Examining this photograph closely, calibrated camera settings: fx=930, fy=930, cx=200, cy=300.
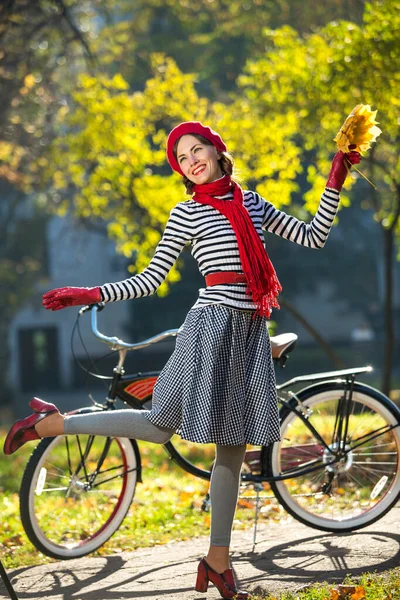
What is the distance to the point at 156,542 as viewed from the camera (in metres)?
5.05

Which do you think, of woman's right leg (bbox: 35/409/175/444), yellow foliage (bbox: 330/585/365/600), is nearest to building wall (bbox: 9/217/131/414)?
woman's right leg (bbox: 35/409/175/444)


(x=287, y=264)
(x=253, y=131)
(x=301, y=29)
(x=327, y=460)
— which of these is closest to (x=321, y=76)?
(x=253, y=131)

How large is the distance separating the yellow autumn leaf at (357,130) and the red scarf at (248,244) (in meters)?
0.48

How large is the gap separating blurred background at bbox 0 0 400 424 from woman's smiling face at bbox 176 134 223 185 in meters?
1.57

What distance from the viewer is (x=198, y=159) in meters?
3.93

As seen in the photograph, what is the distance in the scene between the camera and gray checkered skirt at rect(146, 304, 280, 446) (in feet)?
12.6

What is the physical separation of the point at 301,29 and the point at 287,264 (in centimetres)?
1389

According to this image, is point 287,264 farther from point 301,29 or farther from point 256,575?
point 256,575

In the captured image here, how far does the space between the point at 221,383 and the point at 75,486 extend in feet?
4.13

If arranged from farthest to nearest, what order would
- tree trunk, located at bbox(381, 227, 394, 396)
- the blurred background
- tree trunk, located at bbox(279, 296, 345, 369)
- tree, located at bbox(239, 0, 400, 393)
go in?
tree trunk, located at bbox(279, 296, 345, 369)
tree trunk, located at bbox(381, 227, 394, 396)
the blurred background
tree, located at bbox(239, 0, 400, 393)

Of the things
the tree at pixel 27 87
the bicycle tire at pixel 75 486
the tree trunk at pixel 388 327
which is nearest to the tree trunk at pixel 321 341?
the tree trunk at pixel 388 327

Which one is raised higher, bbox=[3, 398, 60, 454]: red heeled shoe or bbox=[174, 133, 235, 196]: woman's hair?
bbox=[174, 133, 235, 196]: woman's hair

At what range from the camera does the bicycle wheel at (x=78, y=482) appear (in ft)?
14.7

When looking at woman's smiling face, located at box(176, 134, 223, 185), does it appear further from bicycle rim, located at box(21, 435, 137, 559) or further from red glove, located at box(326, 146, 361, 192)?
bicycle rim, located at box(21, 435, 137, 559)
